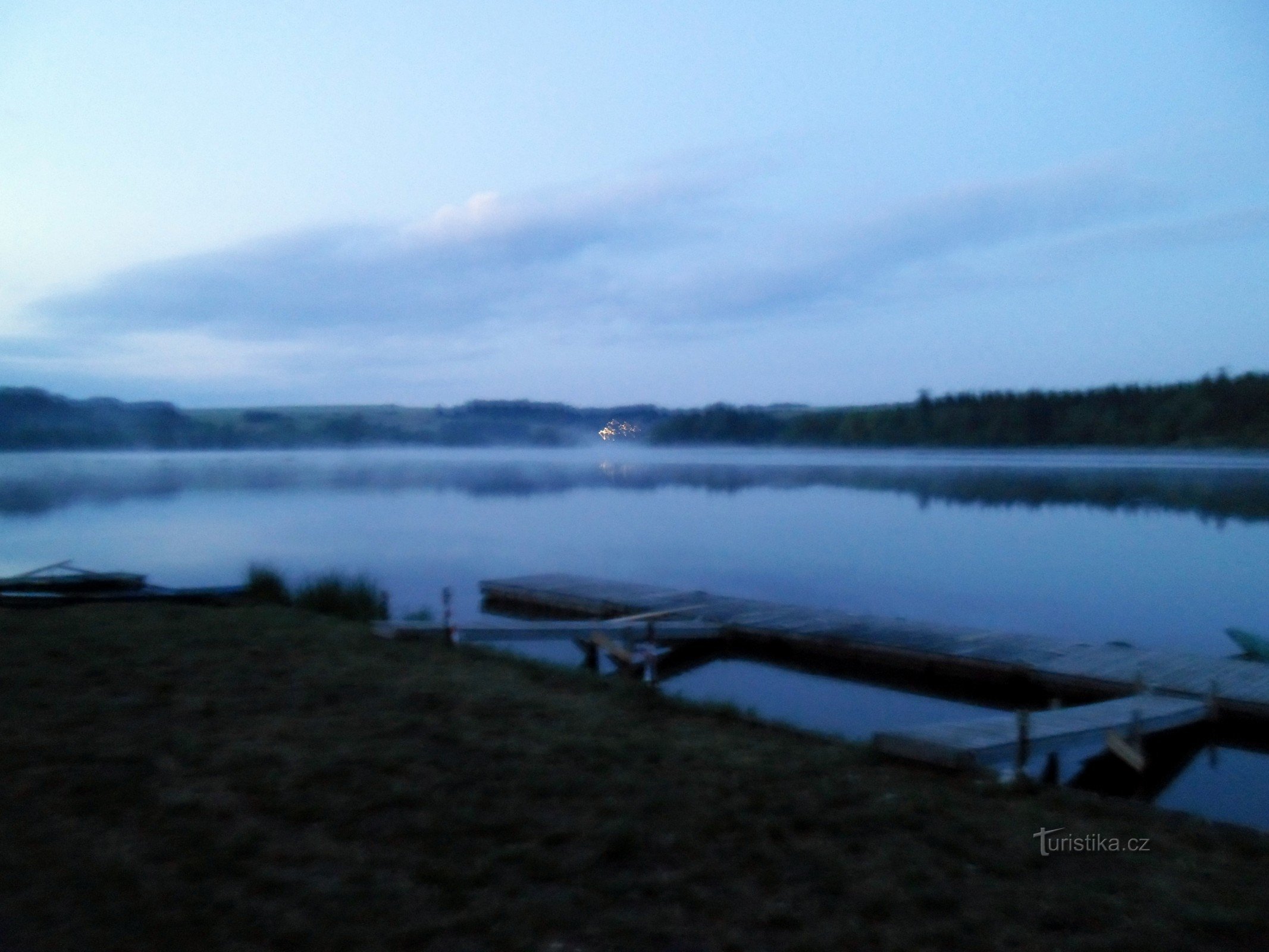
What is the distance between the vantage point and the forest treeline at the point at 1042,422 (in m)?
51.5

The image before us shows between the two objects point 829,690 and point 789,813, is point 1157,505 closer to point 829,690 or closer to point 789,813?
point 829,690

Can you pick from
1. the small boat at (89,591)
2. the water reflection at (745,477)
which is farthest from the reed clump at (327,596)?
the water reflection at (745,477)

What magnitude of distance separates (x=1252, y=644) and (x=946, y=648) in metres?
4.06

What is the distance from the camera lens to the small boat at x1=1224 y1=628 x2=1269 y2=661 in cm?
1184

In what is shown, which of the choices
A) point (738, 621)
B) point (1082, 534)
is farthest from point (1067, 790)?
point (1082, 534)

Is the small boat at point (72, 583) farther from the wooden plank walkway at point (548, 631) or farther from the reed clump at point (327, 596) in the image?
the wooden plank walkway at point (548, 631)

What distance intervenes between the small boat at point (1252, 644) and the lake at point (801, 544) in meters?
0.51

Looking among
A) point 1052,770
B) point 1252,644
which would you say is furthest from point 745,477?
point 1052,770

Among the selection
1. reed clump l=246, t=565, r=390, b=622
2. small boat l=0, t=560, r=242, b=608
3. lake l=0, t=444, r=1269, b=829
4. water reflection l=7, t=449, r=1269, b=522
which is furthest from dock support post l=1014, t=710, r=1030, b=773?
water reflection l=7, t=449, r=1269, b=522

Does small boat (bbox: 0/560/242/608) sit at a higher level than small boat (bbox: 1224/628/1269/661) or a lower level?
higher

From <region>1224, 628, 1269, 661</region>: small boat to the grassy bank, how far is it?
8.49m

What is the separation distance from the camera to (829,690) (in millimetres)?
10617

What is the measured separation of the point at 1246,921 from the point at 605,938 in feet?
6.87

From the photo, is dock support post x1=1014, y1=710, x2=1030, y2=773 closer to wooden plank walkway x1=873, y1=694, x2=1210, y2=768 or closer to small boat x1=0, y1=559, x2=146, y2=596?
wooden plank walkway x1=873, y1=694, x2=1210, y2=768
